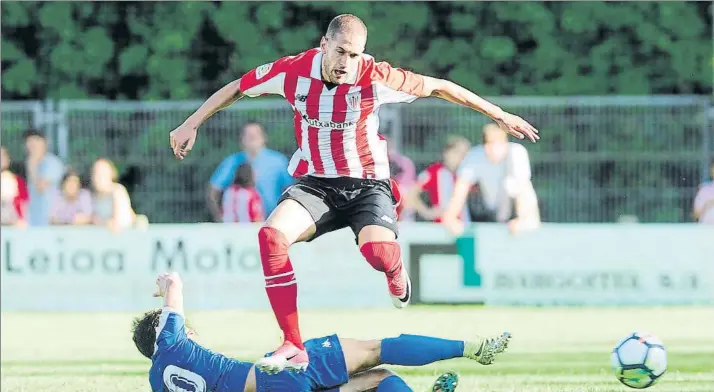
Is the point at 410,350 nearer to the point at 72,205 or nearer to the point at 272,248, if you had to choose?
the point at 272,248

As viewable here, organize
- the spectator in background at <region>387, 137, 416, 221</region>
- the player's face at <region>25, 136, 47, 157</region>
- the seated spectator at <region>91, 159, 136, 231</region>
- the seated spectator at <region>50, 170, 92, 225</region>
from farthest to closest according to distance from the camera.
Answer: the player's face at <region>25, 136, 47, 157</region>
the spectator in background at <region>387, 137, 416, 221</region>
the seated spectator at <region>50, 170, 92, 225</region>
the seated spectator at <region>91, 159, 136, 231</region>

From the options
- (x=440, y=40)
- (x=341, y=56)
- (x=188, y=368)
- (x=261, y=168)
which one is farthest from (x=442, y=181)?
(x=188, y=368)

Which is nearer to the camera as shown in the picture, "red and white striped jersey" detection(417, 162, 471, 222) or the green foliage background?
"red and white striped jersey" detection(417, 162, 471, 222)

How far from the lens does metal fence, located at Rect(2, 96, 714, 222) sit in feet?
60.9

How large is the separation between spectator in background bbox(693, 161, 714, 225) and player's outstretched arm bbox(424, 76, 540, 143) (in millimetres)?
8641

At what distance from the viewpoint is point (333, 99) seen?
860cm

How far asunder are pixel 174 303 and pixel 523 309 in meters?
7.62

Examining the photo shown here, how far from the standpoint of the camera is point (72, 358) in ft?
37.9

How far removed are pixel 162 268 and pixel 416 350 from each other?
795 cm

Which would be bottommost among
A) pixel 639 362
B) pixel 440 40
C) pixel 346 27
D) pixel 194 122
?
pixel 639 362

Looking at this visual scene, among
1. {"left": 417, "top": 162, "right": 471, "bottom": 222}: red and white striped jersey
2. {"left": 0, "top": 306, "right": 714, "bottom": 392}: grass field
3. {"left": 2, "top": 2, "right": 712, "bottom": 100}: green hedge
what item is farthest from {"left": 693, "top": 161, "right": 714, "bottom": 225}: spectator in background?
{"left": 2, "top": 2, "right": 712, "bottom": 100}: green hedge

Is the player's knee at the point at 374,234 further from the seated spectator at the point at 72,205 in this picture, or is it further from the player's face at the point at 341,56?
the seated spectator at the point at 72,205

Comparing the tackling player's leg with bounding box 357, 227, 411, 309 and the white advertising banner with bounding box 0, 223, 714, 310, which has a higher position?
the tackling player's leg with bounding box 357, 227, 411, 309

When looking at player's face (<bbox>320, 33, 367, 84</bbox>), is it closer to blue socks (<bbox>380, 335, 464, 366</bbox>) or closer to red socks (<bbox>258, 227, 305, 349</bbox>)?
red socks (<bbox>258, 227, 305, 349</bbox>)
